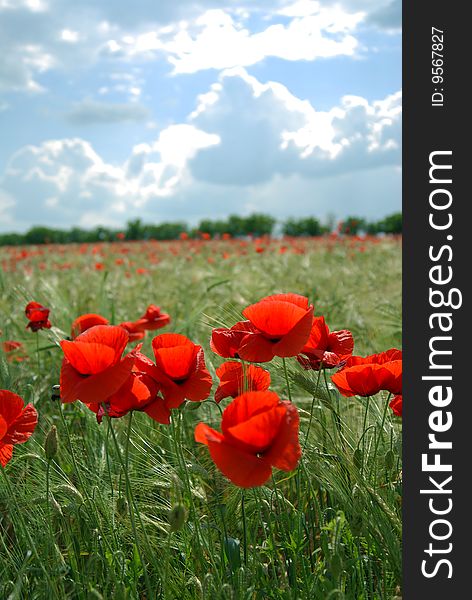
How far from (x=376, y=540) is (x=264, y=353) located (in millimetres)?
345

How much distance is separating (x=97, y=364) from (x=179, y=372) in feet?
0.45

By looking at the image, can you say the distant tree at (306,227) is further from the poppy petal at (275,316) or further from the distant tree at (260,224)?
the poppy petal at (275,316)

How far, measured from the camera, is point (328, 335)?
4.08 feet

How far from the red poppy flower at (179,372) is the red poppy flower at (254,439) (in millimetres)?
156

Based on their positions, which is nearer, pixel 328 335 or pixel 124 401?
pixel 124 401

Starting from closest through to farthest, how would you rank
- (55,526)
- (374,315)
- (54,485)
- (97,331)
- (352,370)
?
(97,331), (352,370), (54,485), (55,526), (374,315)

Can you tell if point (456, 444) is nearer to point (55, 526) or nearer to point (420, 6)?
point (420, 6)

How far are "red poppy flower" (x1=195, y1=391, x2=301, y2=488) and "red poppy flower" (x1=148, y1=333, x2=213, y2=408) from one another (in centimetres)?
16

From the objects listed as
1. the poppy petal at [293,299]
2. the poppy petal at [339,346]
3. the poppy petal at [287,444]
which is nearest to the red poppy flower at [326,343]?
the poppy petal at [339,346]

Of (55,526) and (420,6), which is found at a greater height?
(420,6)

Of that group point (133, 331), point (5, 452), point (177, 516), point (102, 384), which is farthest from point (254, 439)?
point (133, 331)

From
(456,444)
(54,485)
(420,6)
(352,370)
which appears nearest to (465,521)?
(456,444)

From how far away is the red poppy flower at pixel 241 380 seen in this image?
1119 mm

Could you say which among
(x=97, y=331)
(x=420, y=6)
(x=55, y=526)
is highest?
(x=420, y=6)
